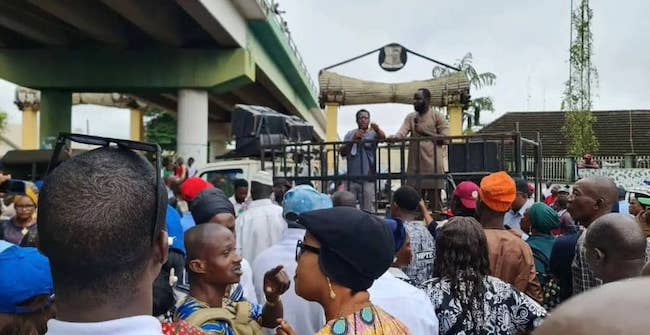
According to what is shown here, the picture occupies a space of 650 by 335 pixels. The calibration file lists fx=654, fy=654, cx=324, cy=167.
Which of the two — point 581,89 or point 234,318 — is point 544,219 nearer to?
point 234,318

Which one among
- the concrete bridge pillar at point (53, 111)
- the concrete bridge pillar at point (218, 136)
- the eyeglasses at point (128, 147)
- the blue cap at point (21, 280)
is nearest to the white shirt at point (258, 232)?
the blue cap at point (21, 280)

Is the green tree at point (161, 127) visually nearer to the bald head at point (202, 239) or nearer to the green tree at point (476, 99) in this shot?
the green tree at point (476, 99)

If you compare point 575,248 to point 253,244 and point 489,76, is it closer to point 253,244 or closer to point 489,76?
point 253,244

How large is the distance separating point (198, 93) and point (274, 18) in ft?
10.6

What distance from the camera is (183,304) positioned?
8.81 feet

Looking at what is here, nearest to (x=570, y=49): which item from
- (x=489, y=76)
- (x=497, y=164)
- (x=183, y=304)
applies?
(x=489, y=76)

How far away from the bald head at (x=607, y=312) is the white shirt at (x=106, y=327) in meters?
0.97

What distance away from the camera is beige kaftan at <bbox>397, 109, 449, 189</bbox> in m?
7.74

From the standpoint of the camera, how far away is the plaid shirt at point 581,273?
11.7ft

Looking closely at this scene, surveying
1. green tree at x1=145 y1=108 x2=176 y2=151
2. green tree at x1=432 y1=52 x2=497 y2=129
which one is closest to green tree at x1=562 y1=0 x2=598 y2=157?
green tree at x1=432 y1=52 x2=497 y2=129

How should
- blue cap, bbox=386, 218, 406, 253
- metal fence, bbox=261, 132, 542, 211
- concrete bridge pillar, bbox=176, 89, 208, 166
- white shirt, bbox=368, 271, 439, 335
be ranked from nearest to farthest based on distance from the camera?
white shirt, bbox=368, 271, 439, 335
blue cap, bbox=386, 218, 406, 253
metal fence, bbox=261, 132, 542, 211
concrete bridge pillar, bbox=176, 89, 208, 166

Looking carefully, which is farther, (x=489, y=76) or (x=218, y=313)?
(x=489, y=76)

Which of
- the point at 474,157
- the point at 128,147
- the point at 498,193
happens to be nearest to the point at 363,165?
the point at 474,157

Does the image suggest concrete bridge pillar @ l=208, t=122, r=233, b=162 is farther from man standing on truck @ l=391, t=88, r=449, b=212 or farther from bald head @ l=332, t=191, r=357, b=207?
bald head @ l=332, t=191, r=357, b=207
